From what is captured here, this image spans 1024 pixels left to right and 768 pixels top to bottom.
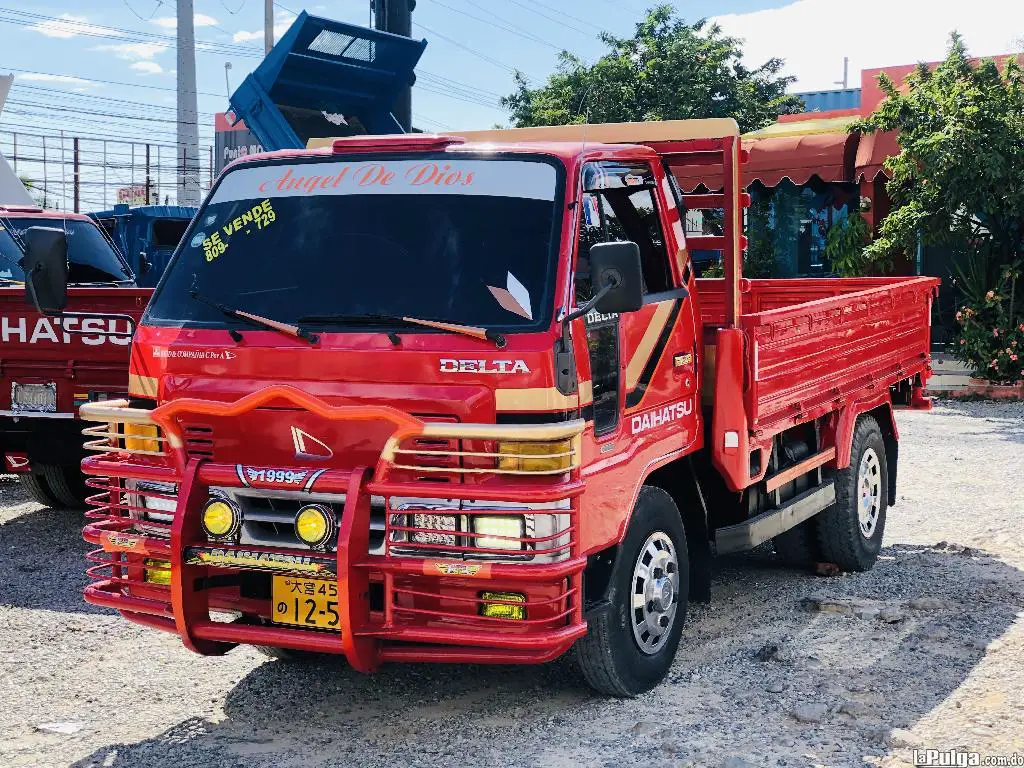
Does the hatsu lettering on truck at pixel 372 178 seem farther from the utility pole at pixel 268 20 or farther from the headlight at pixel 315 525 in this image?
the utility pole at pixel 268 20

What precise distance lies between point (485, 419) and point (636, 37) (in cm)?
2892

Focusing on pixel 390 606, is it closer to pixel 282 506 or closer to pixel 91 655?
pixel 282 506

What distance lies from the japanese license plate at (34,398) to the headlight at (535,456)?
15.1 feet

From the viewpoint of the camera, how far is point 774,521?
19.9 feet

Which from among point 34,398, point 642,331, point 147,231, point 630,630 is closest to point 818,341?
point 642,331

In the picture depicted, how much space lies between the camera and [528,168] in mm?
4789

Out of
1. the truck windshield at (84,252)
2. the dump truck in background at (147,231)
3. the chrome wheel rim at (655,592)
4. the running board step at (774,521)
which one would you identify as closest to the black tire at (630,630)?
the chrome wheel rim at (655,592)

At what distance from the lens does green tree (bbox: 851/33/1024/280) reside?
14.4 metres

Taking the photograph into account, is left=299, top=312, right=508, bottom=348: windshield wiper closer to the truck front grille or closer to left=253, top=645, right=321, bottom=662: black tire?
the truck front grille

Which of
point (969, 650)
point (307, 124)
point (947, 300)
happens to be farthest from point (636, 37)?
point (969, 650)

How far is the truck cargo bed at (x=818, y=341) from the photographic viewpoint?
224 inches

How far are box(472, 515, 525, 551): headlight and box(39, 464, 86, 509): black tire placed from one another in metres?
5.30

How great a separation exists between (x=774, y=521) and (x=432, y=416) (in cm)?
240

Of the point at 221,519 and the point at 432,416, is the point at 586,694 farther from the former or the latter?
the point at 221,519
